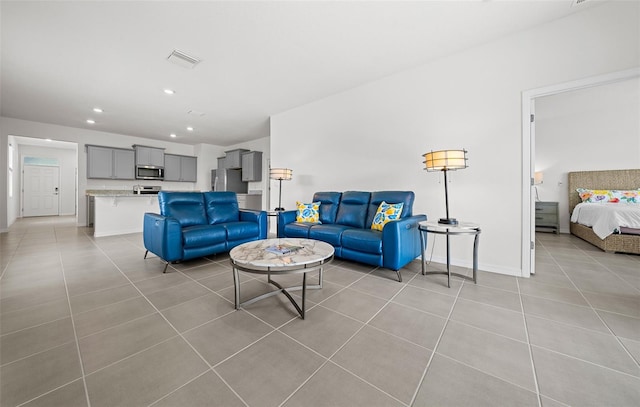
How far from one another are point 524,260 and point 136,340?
357cm

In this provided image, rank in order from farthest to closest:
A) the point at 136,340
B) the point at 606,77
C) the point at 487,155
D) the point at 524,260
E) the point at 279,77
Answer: the point at 279,77
the point at 487,155
the point at 524,260
the point at 606,77
the point at 136,340

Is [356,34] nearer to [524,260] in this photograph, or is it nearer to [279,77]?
[279,77]

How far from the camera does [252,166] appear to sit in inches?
274

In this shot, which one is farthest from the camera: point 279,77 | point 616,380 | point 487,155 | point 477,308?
point 279,77

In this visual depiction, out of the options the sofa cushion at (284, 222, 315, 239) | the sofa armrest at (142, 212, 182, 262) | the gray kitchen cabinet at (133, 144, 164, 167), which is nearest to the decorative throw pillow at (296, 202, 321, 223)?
the sofa cushion at (284, 222, 315, 239)

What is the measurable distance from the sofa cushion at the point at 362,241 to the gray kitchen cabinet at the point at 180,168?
23.3 feet

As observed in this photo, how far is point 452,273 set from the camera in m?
2.60

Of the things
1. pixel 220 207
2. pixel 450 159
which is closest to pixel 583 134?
pixel 450 159

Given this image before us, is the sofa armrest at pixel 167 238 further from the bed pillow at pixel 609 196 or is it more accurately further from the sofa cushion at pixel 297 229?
the bed pillow at pixel 609 196

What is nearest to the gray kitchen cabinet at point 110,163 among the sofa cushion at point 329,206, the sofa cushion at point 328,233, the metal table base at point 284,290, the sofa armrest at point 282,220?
the sofa armrest at point 282,220

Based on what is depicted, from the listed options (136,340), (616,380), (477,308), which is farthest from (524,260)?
(136,340)

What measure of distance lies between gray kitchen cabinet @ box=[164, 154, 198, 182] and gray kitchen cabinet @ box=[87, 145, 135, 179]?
35.4 inches

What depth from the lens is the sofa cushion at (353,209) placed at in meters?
3.30

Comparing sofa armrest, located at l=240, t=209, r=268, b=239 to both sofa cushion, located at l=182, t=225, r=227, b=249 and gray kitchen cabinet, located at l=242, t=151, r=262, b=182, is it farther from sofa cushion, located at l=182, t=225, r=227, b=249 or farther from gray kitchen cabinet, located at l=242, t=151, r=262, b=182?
gray kitchen cabinet, located at l=242, t=151, r=262, b=182
